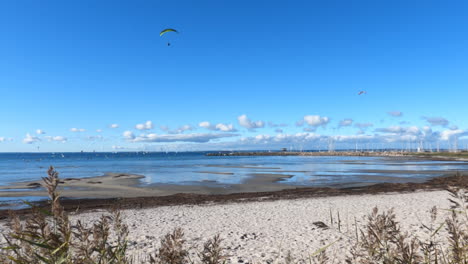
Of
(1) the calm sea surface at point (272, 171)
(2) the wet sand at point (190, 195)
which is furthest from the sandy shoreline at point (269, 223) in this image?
(1) the calm sea surface at point (272, 171)

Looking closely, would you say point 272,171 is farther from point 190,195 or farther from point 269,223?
point 269,223

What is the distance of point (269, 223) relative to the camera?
14508 millimetres

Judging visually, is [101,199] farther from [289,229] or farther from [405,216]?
[405,216]

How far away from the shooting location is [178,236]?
5.32 feet

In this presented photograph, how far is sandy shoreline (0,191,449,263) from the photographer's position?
10.6 metres

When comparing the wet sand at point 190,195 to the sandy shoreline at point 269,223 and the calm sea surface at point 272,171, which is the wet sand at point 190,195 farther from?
the calm sea surface at point 272,171

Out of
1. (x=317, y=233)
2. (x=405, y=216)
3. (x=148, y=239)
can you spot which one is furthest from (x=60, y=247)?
(x=405, y=216)

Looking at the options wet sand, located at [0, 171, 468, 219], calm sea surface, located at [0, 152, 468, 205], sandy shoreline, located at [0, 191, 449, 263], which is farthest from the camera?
calm sea surface, located at [0, 152, 468, 205]

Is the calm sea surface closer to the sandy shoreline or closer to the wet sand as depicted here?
the wet sand

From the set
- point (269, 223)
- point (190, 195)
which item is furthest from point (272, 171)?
point (269, 223)

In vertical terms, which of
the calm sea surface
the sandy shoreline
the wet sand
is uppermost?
the sandy shoreline

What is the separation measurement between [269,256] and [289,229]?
3599mm

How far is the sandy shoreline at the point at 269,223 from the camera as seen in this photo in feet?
34.6

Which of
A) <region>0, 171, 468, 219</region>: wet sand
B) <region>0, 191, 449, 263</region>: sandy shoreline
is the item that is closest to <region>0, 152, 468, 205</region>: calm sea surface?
<region>0, 171, 468, 219</region>: wet sand
